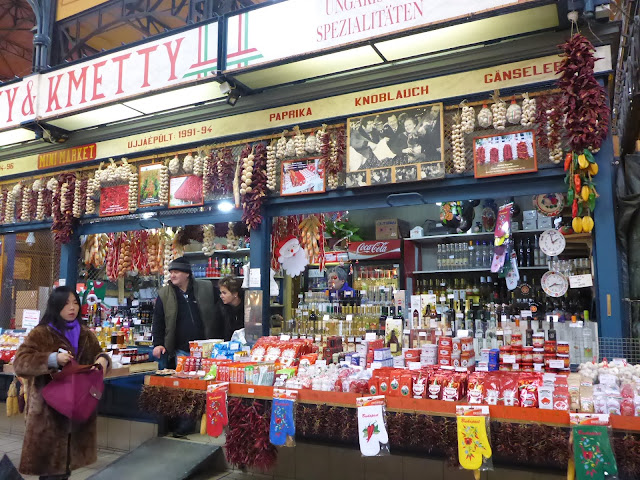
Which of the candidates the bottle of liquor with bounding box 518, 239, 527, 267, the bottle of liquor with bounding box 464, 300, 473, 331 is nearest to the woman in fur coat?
the bottle of liquor with bounding box 464, 300, 473, 331

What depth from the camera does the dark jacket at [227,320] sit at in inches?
249

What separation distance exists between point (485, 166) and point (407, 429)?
252 cm

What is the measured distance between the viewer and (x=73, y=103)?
20.7 ft

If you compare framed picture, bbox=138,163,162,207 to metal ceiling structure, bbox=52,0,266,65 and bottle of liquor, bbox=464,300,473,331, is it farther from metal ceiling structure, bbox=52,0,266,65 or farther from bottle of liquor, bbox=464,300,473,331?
bottle of liquor, bbox=464,300,473,331

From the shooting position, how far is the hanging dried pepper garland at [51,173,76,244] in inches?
283

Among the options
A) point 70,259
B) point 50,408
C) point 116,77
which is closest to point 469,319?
point 50,408

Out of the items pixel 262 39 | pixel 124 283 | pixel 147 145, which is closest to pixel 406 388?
pixel 262 39

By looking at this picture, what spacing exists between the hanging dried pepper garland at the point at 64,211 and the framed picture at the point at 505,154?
5.54 meters

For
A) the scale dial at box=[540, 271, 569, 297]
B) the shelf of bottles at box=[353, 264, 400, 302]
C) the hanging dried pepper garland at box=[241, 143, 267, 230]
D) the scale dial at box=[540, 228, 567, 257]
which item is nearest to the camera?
the scale dial at box=[540, 228, 567, 257]

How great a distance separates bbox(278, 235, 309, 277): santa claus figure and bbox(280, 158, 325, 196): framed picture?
1076 millimetres

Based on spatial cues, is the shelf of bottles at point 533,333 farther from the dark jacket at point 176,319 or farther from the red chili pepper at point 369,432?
the dark jacket at point 176,319

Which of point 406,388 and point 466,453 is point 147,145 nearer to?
point 406,388

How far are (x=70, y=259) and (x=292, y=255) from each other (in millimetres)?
3373

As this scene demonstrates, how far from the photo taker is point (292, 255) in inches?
259
